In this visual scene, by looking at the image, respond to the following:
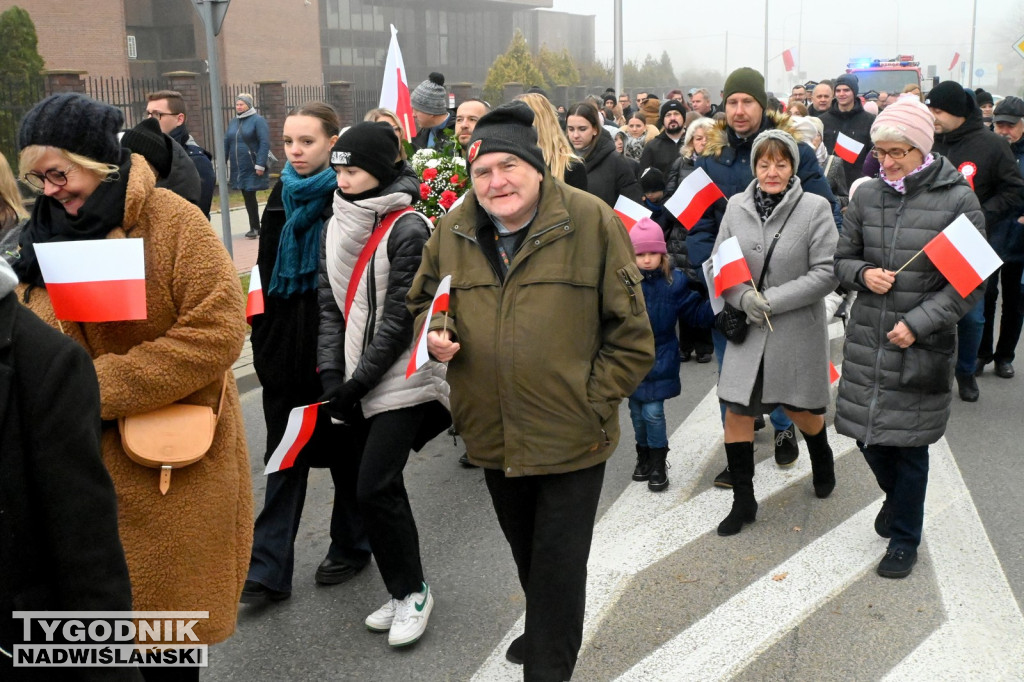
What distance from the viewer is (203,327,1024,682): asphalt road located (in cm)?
392

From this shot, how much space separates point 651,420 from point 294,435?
234 cm

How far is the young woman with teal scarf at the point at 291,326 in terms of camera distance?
170 inches

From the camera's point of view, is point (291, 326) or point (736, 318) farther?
point (736, 318)

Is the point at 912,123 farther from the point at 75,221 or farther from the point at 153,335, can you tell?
the point at 75,221

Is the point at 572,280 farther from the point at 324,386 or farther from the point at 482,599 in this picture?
the point at 482,599

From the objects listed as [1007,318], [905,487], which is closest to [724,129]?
[905,487]

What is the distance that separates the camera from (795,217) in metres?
5.07

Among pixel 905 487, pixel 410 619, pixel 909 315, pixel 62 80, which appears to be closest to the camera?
pixel 410 619

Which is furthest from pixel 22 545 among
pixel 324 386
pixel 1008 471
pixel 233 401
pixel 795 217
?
pixel 1008 471

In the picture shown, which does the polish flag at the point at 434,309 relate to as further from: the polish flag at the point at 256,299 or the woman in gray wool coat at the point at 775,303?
the woman in gray wool coat at the point at 775,303

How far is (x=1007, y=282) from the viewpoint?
8180mm

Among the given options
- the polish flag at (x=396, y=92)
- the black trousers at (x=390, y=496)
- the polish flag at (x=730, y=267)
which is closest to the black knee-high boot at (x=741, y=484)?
the polish flag at (x=730, y=267)

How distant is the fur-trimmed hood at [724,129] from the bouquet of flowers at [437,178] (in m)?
1.37

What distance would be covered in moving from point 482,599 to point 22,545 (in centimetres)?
272
